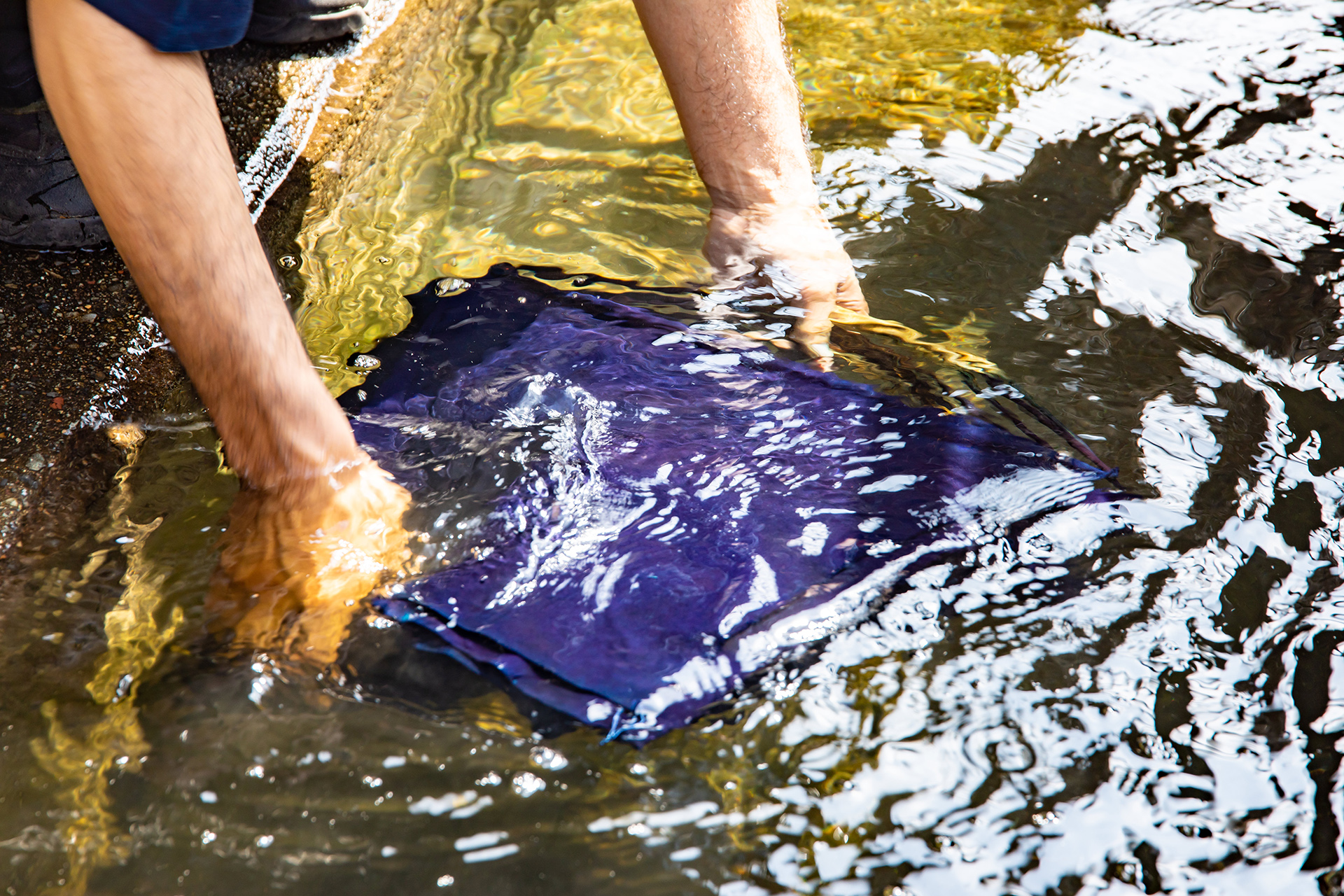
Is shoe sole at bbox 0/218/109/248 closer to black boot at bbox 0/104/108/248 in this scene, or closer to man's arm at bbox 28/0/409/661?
black boot at bbox 0/104/108/248

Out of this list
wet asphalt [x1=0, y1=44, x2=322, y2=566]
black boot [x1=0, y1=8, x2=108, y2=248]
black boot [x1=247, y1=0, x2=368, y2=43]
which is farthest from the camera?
black boot [x1=247, y1=0, x2=368, y2=43]

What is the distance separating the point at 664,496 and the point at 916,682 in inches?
19.5

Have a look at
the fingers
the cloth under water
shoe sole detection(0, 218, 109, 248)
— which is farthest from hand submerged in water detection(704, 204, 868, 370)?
shoe sole detection(0, 218, 109, 248)

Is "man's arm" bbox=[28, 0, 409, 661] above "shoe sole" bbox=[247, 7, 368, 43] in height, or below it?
below

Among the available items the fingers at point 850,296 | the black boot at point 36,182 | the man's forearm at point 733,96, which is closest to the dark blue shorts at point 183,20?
the black boot at point 36,182

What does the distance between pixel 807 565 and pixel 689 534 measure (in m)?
0.20

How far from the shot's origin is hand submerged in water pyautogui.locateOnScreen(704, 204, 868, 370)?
6.19 feet

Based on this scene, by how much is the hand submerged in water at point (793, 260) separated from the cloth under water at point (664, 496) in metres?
0.18

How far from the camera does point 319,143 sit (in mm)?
2377

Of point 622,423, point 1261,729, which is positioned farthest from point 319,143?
point 1261,729

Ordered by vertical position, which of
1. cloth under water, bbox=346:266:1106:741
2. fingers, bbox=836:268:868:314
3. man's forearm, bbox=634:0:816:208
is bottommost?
cloth under water, bbox=346:266:1106:741

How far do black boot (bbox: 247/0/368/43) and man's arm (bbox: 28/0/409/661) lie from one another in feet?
3.49

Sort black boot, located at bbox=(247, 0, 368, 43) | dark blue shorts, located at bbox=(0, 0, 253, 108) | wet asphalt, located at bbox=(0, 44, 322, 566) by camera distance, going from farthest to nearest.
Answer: black boot, located at bbox=(247, 0, 368, 43), wet asphalt, located at bbox=(0, 44, 322, 566), dark blue shorts, located at bbox=(0, 0, 253, 108)

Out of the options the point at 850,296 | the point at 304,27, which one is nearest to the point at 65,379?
the point at 304,27
